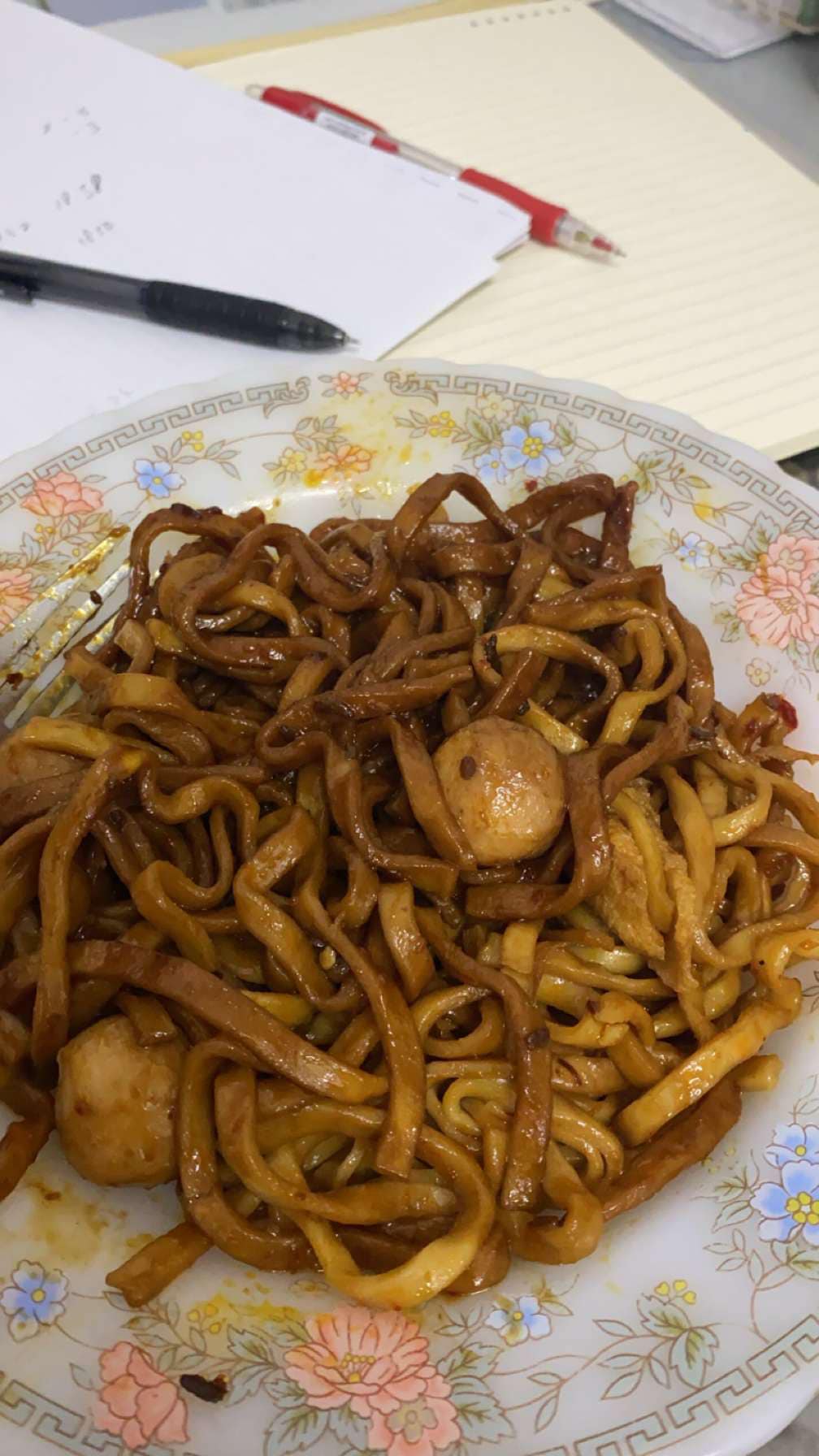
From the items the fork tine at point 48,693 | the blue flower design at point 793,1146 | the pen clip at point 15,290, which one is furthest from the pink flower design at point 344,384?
the blue flower design at point 793,1146

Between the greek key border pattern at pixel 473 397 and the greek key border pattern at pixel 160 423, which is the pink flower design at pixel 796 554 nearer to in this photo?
the greek key border pattern at pixel 473 397

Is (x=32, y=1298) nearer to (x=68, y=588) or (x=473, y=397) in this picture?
(x=68, y=588)

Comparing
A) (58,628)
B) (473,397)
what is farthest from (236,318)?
(58,628)

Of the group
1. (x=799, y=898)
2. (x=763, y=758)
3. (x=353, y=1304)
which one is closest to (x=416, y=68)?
(x=763, y=758)

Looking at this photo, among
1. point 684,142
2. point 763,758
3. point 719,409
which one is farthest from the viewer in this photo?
point 684,142

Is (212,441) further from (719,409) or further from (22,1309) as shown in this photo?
(22,1309)

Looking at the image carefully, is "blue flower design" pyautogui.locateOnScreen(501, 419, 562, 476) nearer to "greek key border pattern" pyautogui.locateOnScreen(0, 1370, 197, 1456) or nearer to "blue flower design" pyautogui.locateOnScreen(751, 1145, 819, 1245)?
"blue flower design" pyautogui.locateOnScreen(751, 1145, 819, 1245)
